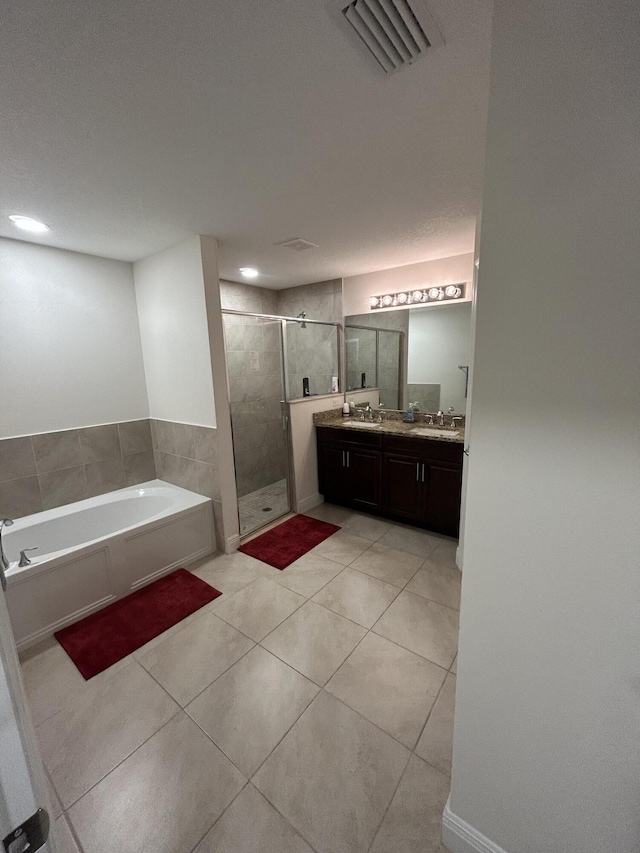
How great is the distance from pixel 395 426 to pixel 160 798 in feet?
9.25

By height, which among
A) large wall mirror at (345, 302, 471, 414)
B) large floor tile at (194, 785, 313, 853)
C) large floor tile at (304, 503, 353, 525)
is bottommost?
large floor tile at (194, 785, 313, 853)

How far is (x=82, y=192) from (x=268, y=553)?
2.66 metres

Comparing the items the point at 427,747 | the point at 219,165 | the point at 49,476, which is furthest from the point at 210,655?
the point at 219,165

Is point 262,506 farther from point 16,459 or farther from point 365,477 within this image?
point 16,459

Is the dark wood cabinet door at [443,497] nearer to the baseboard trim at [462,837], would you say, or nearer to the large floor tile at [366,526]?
the large floor tile at [366,526]

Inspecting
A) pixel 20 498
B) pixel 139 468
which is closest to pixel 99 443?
pixel 139 468

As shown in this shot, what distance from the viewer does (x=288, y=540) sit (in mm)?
2961

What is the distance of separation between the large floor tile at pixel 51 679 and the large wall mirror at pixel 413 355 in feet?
10.1

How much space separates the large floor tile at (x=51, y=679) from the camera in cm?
159

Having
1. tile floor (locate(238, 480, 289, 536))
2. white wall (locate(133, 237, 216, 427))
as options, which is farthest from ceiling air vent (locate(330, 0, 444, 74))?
tile floor (locate(238, 480, 289, 536))

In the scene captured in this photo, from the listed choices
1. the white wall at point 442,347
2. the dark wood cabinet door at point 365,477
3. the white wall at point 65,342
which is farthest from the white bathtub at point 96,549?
the white wall at point 442,347

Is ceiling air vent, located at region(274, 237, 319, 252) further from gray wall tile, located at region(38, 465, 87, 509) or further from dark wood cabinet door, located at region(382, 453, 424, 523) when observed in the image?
gray wall tile, located at region(38, 465, 87, 509)

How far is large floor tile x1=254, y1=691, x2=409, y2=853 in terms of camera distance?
3.73 feet

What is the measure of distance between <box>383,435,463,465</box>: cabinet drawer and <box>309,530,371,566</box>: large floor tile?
33.6 inches
